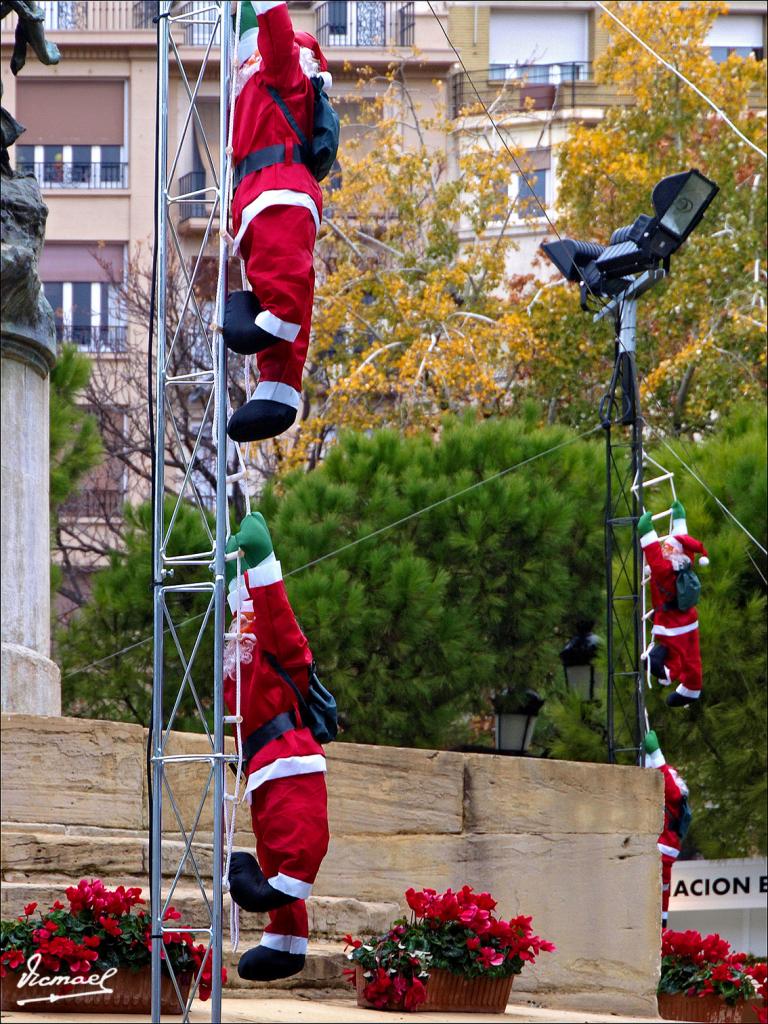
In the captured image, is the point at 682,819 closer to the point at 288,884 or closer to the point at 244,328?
the point at 288,884

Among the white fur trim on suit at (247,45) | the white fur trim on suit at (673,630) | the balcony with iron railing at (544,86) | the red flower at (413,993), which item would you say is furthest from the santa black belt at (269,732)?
the balcony with iron railing at (544,86)

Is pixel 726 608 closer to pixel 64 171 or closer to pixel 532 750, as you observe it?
pixel 532 750

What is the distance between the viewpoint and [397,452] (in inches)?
799

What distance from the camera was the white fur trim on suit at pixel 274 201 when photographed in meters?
7.47

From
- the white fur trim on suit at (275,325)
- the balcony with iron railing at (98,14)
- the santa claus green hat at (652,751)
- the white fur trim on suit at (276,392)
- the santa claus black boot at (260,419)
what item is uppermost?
the balcony with iron railing at (98,14)

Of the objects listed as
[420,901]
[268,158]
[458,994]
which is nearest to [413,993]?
[458,994]

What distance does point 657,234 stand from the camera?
13367mm

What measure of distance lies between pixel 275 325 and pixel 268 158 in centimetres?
66

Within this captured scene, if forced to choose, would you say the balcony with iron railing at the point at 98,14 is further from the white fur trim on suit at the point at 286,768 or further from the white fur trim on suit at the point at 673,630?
the white fur trim on suit at the point at 286,768

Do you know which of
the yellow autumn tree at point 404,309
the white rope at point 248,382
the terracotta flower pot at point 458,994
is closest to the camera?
the white rope at point 248,382

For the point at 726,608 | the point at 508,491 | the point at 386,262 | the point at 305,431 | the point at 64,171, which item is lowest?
the point at 726,608

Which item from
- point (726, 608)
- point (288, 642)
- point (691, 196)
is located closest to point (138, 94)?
point (726, 608)

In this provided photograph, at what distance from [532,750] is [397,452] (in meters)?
3.26

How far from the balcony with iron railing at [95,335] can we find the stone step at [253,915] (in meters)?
21.2
